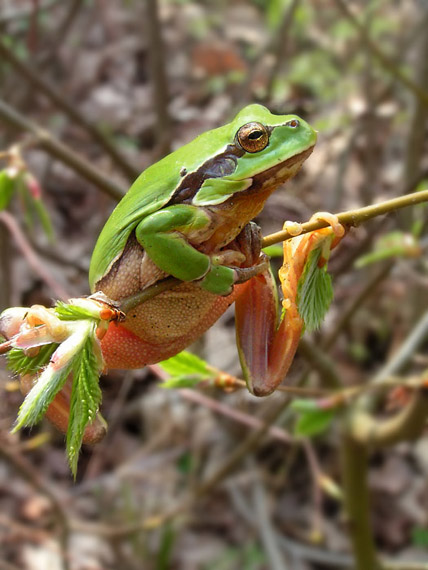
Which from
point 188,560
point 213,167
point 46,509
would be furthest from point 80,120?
point 188,560

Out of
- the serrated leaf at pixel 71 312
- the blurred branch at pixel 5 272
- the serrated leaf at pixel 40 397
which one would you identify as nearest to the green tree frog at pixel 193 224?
the serrated leaf at pixel 71 312

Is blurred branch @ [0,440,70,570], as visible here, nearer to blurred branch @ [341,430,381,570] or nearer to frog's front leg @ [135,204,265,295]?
blurred branch @ [341,430,381,570]

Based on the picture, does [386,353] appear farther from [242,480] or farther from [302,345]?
[302,345]

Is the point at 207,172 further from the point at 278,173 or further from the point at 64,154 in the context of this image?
the point at 64,154

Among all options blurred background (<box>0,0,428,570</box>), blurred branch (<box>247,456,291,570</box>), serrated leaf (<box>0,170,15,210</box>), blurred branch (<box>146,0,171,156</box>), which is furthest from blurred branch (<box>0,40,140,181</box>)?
blurred branch (<box>247,456,291,570</box>)

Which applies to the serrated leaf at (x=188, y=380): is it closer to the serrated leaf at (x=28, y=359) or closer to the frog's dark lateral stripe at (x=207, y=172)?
the frog's dark lateral stripe at (x=207, y=172)

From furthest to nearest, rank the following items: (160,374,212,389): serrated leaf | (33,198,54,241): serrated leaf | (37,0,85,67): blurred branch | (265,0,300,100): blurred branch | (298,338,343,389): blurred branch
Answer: (37,0,85,67): blurred branch → (265,0,300,100): blurred branch → (298,338,343,389): blurred branch → (33,198,54,241): serrated leaf → (160,374,212,389): serrated leaf
